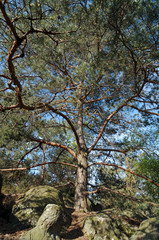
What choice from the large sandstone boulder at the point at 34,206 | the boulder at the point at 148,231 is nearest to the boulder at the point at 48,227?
the large sandstone boulder at the point at 34,206

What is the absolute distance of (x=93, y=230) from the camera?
5391 mm

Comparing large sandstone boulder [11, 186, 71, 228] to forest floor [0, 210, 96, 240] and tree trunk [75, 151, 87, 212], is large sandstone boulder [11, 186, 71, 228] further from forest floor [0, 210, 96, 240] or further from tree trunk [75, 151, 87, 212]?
tree trunk [75, 151, 87, 212]

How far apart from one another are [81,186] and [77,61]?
211 inches

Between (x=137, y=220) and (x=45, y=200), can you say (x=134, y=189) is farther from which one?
(x=45, y=200)

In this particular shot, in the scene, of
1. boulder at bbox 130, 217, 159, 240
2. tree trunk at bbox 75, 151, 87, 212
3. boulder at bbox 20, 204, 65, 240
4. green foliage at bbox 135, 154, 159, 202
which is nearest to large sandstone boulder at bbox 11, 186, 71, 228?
tree trunk at bbox 75, 151, 87, 212

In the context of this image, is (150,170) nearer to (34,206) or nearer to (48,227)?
(34,206)

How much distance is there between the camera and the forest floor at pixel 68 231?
461cm

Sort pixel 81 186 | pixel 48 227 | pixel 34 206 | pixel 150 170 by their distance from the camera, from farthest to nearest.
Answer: pixel 150 170 < pixel 81 186 < pixel 34 206 < pixel 48 227

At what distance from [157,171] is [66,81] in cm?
738

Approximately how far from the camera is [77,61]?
22.8 ft

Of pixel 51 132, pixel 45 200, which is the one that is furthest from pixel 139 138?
pixel 45 200

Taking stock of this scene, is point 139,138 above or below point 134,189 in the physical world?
above

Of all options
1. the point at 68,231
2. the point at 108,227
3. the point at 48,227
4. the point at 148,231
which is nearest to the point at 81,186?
the point at 68,231

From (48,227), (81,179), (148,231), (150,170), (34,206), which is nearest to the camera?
(48,227)
